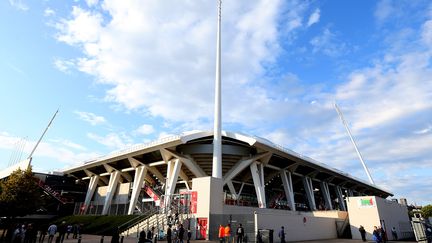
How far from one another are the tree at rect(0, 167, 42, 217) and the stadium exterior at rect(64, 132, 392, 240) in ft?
51.4

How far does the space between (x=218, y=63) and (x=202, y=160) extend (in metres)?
16.8

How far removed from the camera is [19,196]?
34.2m

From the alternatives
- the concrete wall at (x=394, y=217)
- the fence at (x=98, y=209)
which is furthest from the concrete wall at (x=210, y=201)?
the fence at (x=98, y=209)

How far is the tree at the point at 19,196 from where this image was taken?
3359cm

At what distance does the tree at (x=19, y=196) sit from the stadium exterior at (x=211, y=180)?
51.4 feet

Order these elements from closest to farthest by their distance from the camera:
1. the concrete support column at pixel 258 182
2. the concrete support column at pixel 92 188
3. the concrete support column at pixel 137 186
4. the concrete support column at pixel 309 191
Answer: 1. the concrete support column at pixel 258 182
2. the concrete support column at pixel 137 186
3. the concrete support column at pixel 309 191
4. the concrete support column at pixel 92 188

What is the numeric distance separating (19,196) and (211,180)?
24829 millimetres

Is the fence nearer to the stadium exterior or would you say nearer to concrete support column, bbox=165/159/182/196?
the stadium exterior

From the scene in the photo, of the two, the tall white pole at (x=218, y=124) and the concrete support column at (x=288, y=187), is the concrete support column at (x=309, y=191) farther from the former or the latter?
the tall white pole at (x=218, y=124)

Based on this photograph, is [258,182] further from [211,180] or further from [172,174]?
[211,180]

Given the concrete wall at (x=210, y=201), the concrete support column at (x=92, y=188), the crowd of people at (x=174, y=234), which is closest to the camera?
the crowd of people at (x=174, y=234)

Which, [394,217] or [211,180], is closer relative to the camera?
[211,180]

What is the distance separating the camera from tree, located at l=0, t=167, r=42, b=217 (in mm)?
33594

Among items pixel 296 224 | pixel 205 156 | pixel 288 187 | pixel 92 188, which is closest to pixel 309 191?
pixel 288 187
